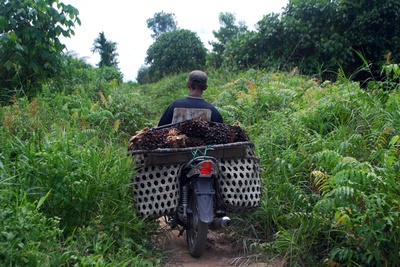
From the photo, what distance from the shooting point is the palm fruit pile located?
14.0 feet

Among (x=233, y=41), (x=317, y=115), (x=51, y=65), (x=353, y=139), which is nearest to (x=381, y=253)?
(x=353, y=139)

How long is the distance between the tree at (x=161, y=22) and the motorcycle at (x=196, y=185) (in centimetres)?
4480

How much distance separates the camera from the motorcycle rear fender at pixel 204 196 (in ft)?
13.2

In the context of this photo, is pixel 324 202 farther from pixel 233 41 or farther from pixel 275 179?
pixel 233 41

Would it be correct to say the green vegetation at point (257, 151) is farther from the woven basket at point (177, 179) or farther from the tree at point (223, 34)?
the tree at point (223, 34)

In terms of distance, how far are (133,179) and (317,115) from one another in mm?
2945

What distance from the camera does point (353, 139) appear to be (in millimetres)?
5324

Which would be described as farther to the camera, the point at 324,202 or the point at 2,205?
the point at 324,202

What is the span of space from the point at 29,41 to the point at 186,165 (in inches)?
194

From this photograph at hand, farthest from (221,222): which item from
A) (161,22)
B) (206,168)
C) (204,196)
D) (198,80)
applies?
(161,22)

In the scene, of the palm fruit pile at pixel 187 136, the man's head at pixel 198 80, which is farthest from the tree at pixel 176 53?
the palm fruit pile at pixel 187 136

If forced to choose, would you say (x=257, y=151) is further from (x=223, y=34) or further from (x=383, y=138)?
(x=223, y=34)

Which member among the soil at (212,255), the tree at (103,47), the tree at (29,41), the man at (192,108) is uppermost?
the tree at (103,47)

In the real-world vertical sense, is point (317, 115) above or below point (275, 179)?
above
